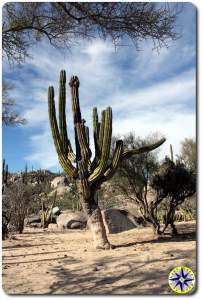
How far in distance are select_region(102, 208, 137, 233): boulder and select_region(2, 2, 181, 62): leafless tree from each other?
345 inches

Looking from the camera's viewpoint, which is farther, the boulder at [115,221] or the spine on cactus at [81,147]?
the boulder at [115,221]

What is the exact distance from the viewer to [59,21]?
6371 mm

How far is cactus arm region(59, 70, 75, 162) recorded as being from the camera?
8.46 meters

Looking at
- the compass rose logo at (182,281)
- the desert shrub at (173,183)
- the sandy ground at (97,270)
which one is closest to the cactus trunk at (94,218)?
the sandy ground at (97,270)

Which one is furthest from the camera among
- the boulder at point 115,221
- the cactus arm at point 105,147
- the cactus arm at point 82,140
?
the boulder at point 115,221

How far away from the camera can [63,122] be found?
8.84 meters

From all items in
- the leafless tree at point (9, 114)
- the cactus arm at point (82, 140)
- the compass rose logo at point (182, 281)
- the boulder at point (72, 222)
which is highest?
the leafless tree at point (9, 114)

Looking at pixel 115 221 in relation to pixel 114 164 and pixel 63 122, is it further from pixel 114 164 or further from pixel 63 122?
pixel 63 122

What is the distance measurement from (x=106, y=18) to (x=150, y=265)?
4060mm

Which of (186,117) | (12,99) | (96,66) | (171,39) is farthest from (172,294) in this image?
(12,99)

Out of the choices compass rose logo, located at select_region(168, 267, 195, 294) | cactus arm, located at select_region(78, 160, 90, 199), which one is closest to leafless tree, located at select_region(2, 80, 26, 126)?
cactus arm, located at select_region(78, 160, 90, 199)

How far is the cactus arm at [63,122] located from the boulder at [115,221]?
5.42 meters

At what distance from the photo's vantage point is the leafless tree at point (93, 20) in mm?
5855

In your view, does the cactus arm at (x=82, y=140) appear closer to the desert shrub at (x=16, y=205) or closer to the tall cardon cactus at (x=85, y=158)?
the tall cardon cactus at (x=85, y=158)
